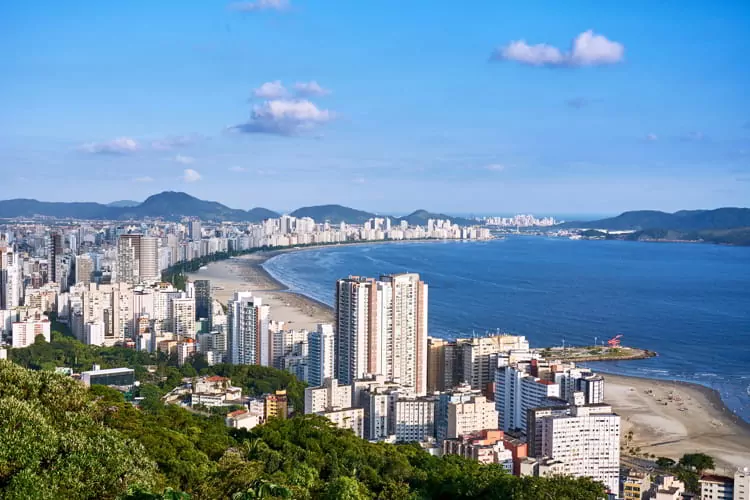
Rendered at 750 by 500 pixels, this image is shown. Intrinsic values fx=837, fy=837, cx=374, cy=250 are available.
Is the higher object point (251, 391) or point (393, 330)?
point (393, 330)

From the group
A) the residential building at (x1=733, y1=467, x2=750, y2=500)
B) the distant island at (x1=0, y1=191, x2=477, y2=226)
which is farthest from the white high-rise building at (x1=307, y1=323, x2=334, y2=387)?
the distant island at (x1=0, y1=191, x2=477, y2=226)

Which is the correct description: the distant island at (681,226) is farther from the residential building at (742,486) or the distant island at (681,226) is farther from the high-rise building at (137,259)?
the residential building at (742,486)

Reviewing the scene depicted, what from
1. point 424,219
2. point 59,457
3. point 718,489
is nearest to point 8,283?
point 718,489

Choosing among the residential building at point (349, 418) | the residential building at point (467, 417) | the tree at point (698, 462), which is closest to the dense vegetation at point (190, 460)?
the residential building at point (349, 418)

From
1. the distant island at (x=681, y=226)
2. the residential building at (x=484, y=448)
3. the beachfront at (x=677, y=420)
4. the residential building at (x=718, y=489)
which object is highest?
the distant island at (x=681, y=226)

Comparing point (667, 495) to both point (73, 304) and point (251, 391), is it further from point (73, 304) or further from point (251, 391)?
point (73, 304)

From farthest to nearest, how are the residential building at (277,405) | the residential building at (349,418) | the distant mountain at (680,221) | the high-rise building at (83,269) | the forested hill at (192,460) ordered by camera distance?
the distant mountain at (680,221), the high-rise building at (83,269), the residential building at (277,405), the residential building at (349,418), the forested hill at (192,460)

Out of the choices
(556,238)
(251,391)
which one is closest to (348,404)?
(251,391)
